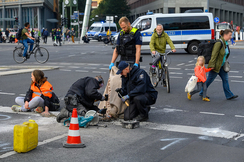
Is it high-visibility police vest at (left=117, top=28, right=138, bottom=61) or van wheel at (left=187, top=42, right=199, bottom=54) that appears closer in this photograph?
high-visibility police vest at (left=117, top=28, right=138, bottom=61)

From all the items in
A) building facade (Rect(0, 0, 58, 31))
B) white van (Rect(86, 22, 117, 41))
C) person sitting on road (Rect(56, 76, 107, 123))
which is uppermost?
building facade (Rect(0, 0, 58, 31))

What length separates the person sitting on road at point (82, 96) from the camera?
263 inches

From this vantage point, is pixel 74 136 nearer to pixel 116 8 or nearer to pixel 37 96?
pixel 37 96

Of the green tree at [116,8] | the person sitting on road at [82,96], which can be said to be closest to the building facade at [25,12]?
the green tree at [116,8]

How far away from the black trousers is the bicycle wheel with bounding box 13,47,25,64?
496 inches

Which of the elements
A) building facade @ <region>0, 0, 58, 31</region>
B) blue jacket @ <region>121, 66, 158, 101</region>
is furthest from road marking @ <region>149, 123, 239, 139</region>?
building facade @ <region>0, 0, 58, 31</region>

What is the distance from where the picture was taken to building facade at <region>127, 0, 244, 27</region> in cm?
6988

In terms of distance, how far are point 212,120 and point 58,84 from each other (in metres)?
5.99

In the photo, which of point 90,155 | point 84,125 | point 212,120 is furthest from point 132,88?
point 90,155

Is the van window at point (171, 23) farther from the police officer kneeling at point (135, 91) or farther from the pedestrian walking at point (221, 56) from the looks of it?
the police officer kneeling at point (135, 91)

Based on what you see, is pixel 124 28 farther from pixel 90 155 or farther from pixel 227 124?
pixel 90 155

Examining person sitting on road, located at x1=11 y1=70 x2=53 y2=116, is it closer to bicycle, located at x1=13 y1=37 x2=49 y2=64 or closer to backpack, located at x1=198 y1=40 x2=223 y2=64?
backpack, located at x1=198 y1=40 x2=223 y2=64

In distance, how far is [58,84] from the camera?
11758mm

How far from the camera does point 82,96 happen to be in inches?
270
